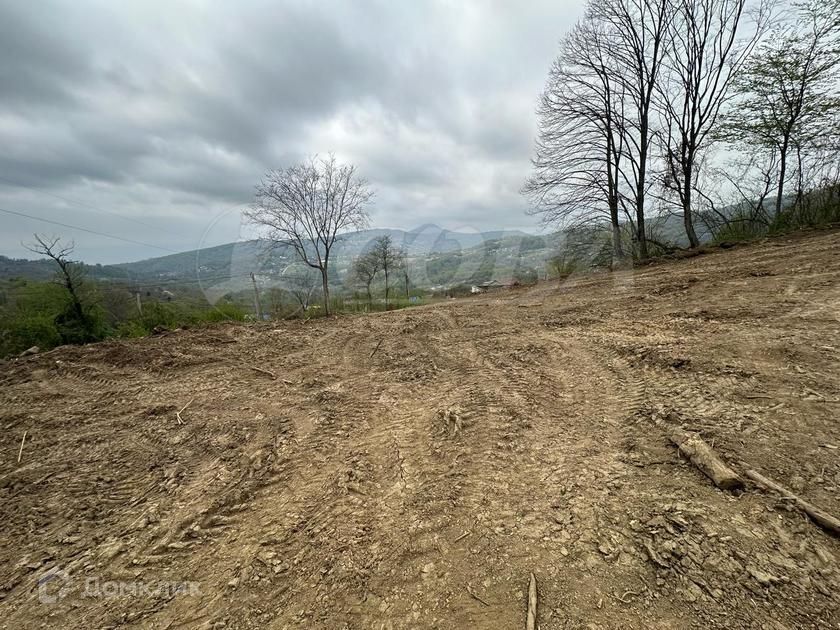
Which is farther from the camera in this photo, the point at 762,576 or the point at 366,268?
the point at 366,268

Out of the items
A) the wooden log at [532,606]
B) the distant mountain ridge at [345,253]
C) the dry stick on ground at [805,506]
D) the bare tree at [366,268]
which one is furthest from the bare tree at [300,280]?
the dry stick on ground at [805,506]

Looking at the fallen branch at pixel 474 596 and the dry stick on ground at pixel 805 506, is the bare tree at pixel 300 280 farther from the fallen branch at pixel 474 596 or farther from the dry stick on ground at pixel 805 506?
the dry stick on ground at pixel 805 506

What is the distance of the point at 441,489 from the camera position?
6.84 ft

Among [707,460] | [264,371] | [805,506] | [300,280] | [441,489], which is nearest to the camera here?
[805,506]

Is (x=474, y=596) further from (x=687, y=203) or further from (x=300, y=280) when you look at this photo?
(x=300, y=280)

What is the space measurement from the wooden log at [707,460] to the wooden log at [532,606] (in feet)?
4.07

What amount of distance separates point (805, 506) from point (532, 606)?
57.5 inches

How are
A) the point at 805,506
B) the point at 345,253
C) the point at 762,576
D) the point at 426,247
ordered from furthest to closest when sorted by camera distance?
the point at 426,247 < the point at 345,253 < the point at 805,506 < the point at 762,576

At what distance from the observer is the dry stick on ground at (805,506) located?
1472 mm

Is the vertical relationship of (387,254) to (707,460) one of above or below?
above

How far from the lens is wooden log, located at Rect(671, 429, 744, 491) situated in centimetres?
178

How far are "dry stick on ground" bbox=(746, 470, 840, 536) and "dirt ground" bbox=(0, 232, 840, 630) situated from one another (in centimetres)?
5

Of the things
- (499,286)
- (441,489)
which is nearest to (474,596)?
(441,489)

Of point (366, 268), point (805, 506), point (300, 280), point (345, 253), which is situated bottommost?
point (805, 506)
